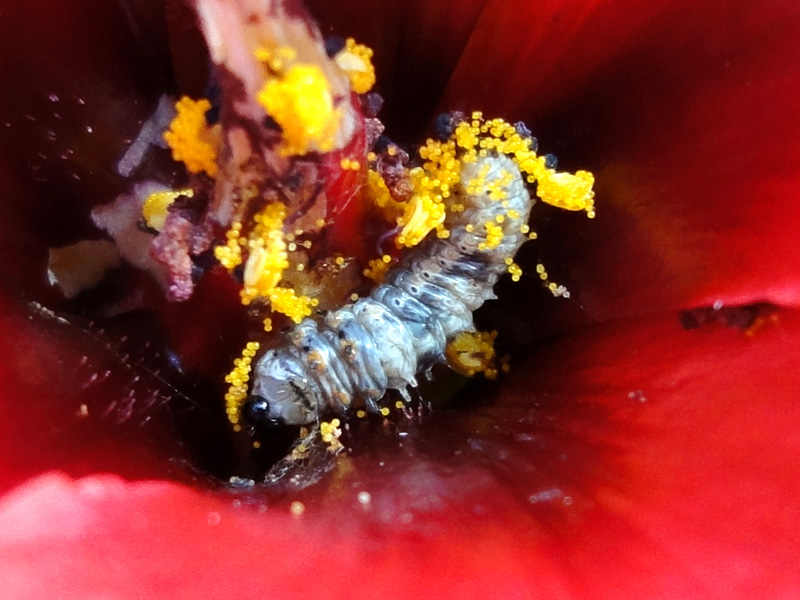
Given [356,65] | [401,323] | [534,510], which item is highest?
[356,65]

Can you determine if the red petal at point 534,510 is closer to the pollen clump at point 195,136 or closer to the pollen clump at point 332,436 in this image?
the pollen clump at point 332,436

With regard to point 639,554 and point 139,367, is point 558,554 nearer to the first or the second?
point 639,554

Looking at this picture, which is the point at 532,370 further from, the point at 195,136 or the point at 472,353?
the point at 195,136

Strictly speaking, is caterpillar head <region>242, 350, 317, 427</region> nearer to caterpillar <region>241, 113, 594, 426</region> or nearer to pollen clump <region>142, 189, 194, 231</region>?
caterpillar <region>241, 113, 594, 426</region>

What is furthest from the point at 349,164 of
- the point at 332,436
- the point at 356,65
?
the point at 332,436

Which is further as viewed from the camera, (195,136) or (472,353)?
(472,353)

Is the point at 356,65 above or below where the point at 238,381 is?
above

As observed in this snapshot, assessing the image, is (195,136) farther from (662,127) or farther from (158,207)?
(662,127)
